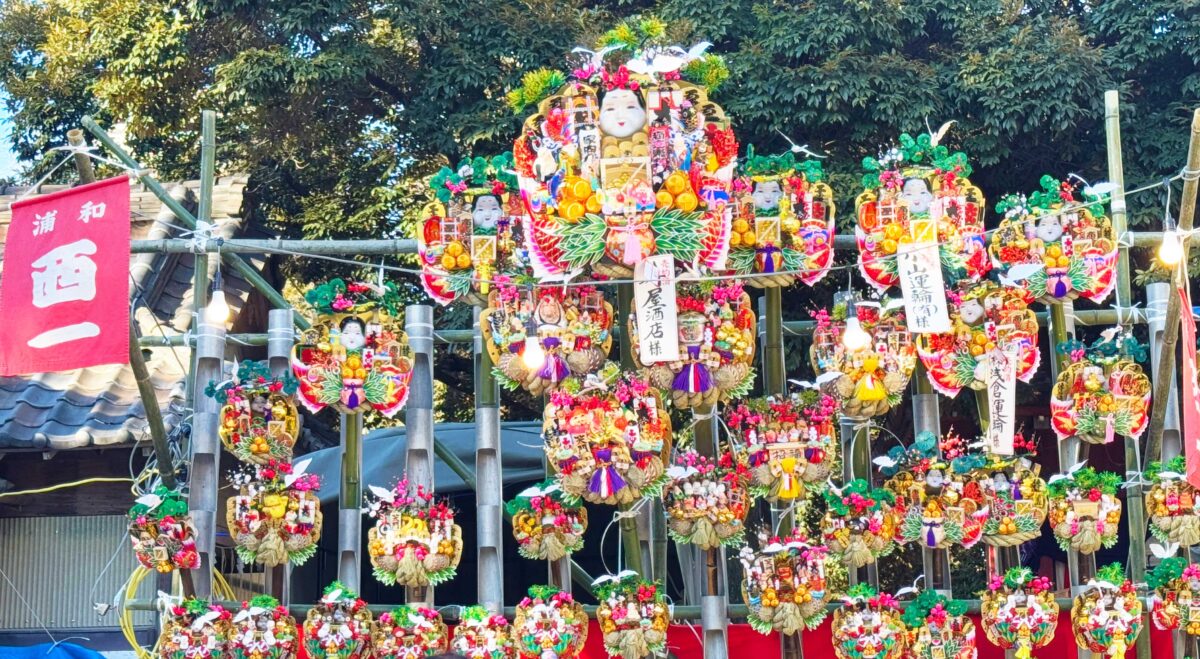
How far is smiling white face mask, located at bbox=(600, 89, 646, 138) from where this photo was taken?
6977 mm

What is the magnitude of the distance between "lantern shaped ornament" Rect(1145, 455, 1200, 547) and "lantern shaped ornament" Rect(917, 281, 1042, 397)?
0.96 m

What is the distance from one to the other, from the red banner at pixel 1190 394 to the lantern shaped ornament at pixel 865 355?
1.35 metres

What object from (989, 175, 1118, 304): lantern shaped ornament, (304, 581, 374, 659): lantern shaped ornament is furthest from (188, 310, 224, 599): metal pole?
(989, 175, 1118, 304): lantern shaped ornament

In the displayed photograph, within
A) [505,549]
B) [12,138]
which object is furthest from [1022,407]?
[12,138]

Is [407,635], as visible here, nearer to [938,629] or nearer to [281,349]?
[281,349]

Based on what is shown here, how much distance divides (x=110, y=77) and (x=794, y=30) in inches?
251

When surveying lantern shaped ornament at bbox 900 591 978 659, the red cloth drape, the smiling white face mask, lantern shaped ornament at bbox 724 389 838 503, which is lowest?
the red cloth drape

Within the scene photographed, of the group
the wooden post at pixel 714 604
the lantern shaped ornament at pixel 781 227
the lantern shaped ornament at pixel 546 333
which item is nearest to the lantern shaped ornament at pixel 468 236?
the lantern shaped ornament at pixel 546 333

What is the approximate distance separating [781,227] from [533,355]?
4.82 feet

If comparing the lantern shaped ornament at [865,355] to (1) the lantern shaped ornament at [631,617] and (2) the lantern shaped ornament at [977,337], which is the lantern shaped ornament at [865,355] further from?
(1) the lantern shaped ornament at [631,617]

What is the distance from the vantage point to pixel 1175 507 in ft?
24.0

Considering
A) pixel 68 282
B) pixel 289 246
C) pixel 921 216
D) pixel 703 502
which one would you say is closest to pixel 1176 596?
pixel 921 216

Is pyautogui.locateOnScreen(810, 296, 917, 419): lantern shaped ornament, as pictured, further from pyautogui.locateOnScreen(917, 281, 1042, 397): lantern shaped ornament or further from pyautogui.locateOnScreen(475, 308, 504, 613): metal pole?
pyautogui.locateOnScreen(475, 308, 504, 613): metal pole

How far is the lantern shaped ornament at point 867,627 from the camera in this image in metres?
7.16
